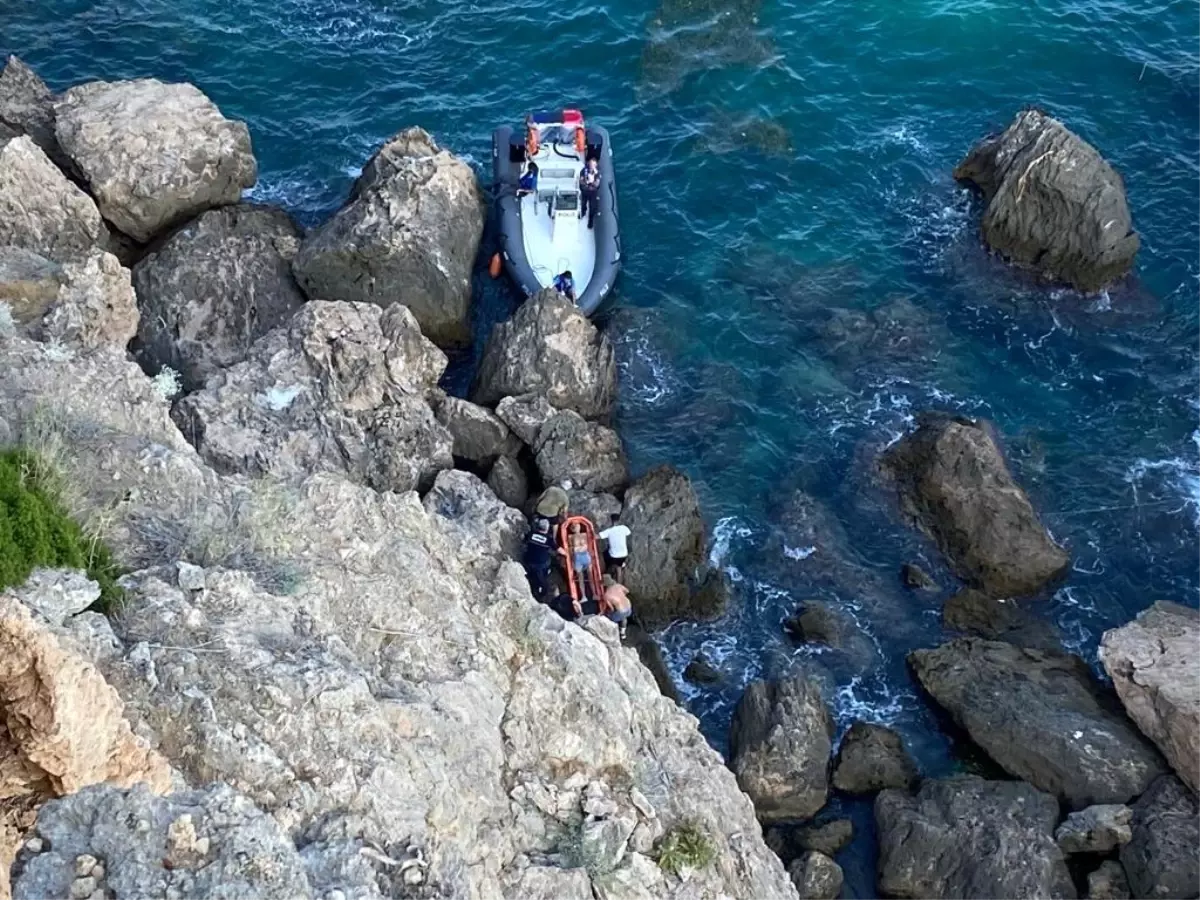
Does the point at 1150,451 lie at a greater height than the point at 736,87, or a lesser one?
lesser

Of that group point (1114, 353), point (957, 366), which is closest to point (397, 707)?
point (957, 366)

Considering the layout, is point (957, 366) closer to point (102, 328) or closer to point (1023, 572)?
point (1023, 572)

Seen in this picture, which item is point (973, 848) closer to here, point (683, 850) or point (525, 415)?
point (683, 850)

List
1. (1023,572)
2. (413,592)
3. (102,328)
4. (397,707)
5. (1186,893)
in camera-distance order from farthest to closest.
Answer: (1023,572)
(102,328)
(1186,893)
(413,592)
(397,707)

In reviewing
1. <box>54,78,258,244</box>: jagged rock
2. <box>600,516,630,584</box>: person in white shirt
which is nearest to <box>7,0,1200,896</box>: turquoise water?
<box>600,516,630,584</box>: person in white shirt

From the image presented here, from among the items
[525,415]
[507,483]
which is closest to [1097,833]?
[507,483]

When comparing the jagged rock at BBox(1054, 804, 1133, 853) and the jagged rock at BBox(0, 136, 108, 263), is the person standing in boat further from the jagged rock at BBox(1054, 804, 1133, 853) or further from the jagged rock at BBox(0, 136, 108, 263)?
the jagged rock at BBox(1054, 804, 1133, 853)

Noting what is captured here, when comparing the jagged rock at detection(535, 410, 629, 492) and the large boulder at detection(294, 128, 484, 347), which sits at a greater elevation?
the large boulder at detection(294, 128, 484, 347)

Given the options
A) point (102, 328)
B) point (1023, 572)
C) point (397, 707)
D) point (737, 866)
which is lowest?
point (1023, 572)
